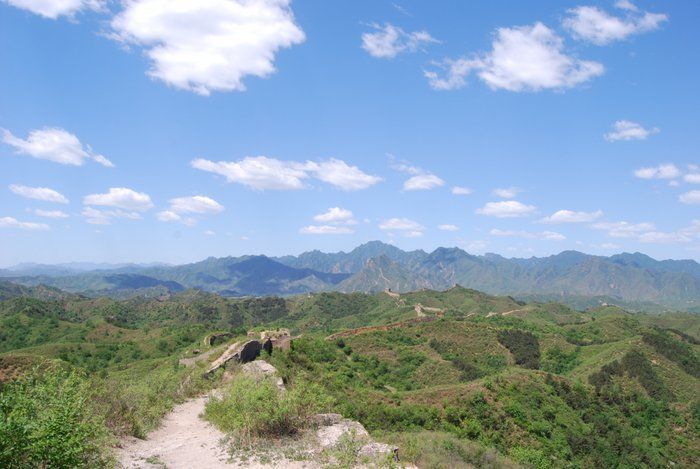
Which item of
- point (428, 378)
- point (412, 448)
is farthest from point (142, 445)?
point (428, 378)

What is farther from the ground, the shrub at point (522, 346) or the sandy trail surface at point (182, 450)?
the sandy trail surface at point (182, 450)

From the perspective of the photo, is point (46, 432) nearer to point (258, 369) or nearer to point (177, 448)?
point (177, 448)

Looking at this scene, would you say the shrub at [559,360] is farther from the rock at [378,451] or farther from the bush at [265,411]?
the rock at [378,451]

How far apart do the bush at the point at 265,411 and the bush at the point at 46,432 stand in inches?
200

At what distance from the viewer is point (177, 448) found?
1611cm

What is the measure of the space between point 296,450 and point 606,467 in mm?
36894

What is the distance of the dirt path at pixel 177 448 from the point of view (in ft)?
46.8

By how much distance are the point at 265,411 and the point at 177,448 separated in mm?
3653

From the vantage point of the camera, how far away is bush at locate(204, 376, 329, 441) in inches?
627

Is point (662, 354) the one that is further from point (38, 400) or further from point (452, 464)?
point (38, 400)

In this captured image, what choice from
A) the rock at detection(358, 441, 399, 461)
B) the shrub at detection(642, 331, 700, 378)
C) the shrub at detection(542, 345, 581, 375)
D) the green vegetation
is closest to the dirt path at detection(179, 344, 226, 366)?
the green vegetation

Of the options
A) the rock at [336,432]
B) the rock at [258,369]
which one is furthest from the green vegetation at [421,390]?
the rock at [258,369]

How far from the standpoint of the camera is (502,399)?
40781 millimetres

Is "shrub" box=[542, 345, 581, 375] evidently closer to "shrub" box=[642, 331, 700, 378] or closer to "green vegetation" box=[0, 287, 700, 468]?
"green vegetation" box=[0, 287, 700, 468]
